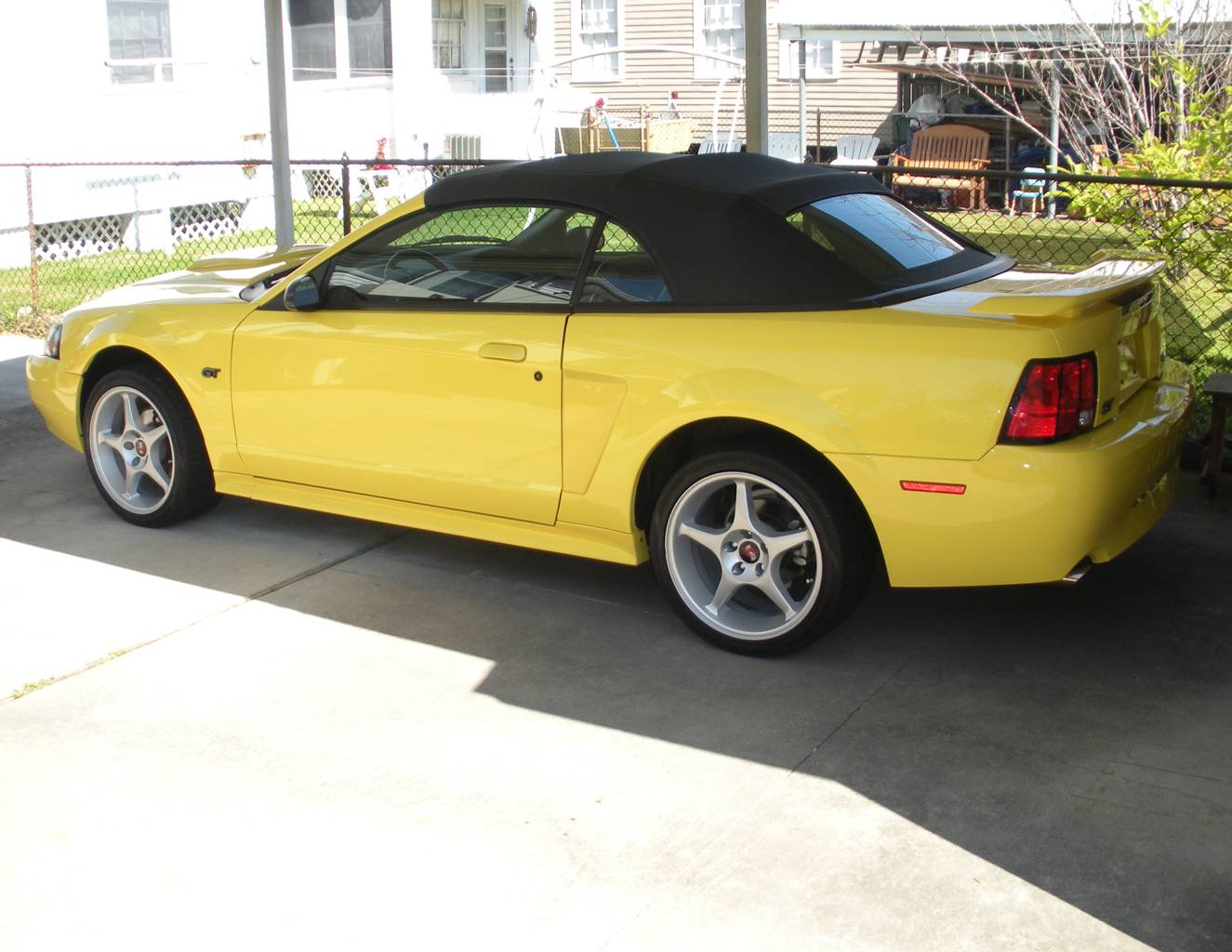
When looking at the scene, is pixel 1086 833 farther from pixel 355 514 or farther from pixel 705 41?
pixel 705 41

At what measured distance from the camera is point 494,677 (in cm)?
463

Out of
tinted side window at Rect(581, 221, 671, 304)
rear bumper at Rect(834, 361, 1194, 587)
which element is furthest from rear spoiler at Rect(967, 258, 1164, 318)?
tinted side window at Rect(581, 221, 671, 304)

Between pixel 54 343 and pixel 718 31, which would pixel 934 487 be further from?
pixel 718 31

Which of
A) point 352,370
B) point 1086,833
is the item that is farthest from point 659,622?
point 1086,833

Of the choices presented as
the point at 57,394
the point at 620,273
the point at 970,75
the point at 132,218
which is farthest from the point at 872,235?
the point at 970,75

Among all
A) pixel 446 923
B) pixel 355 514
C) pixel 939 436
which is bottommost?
pixel 446 923

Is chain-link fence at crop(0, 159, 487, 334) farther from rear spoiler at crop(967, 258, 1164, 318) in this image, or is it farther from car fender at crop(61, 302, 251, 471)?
rear spoiler at crop(967, 258, 1164, 318)

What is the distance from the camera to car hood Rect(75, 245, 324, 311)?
19.6 feet

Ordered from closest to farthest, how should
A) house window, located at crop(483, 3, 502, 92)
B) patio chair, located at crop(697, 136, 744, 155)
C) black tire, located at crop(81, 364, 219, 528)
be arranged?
black tire, located at crop(81, 364, 219, 528) < house window, located at crop(483, 3, 502, 92) < patio chair, located at crop(697, 136, 744, 155)

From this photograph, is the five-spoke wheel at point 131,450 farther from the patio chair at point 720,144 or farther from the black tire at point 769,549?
the patio chair at point 720,144

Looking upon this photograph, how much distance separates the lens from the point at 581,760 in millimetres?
4070

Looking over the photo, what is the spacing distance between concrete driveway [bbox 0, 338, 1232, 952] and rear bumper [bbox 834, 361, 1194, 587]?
1.48 feet

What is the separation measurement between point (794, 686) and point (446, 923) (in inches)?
63.7

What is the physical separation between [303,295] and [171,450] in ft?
3.42
